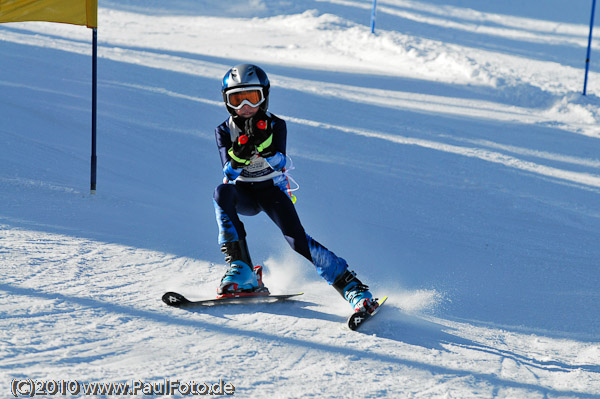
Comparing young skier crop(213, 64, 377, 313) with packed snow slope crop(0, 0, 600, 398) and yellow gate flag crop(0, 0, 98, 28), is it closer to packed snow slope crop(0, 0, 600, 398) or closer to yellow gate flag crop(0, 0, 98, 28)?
packed snow slope crop(0, 0, 600, 398)

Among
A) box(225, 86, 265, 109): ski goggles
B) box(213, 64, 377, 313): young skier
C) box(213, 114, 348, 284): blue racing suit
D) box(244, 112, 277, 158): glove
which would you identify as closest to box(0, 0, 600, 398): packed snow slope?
box(213, 64, 377, 313): young skier

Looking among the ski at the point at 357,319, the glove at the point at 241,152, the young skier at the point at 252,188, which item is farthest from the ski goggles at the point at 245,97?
the ski at the point at 357,319

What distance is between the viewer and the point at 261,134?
4250 mm

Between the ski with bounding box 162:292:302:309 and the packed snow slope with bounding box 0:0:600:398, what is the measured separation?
0.21 feet

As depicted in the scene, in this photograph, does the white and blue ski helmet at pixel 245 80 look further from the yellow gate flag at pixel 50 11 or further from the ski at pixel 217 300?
the yellow gate flag at pixel 50 11

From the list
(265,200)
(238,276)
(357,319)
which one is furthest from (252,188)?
(357,319)

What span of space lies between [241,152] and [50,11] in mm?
2572

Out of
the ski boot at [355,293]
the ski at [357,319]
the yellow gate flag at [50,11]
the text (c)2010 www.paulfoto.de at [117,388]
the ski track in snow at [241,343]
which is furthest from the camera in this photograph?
the yellow gate flag at [50,11]

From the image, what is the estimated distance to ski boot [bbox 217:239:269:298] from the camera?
13.7 feet

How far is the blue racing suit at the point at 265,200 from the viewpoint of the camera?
4.21 meters

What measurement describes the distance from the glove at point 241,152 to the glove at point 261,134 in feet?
0.13

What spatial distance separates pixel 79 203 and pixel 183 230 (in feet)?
3.29

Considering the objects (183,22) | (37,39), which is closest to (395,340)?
(37,39)

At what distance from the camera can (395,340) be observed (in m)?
3.84
